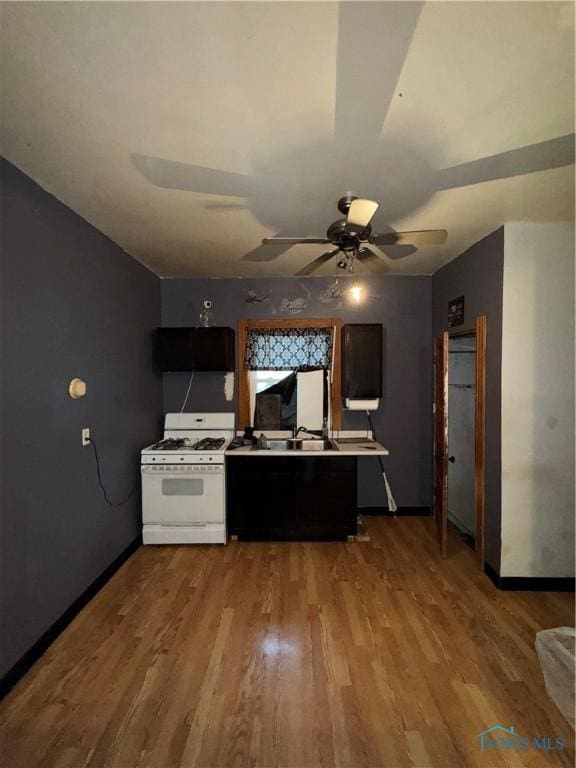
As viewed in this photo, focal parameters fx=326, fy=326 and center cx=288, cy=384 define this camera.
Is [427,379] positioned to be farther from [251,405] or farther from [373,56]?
[373,56]

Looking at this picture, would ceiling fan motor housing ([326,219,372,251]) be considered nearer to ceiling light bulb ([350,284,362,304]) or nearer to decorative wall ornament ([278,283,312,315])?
ceiling light bulb ([350,284,362,304])

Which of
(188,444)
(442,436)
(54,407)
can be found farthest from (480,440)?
(54,407)

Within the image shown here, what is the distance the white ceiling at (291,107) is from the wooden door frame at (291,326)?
150 centimetres

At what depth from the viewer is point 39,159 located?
168cm

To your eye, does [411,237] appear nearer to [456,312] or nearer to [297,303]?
[456,312]

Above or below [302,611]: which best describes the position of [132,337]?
above

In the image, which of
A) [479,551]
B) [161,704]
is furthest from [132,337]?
[479,551]

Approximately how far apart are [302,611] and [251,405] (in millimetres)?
2074

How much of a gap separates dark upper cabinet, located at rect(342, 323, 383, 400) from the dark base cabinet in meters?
0.75

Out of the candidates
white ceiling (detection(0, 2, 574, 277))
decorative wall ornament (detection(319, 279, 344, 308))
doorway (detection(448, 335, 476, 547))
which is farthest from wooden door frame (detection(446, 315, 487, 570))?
decorative wall ornament (detection(319, 279, 344, 308))

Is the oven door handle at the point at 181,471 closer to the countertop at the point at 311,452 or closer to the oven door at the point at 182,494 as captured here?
the oven door at the point at 182,494

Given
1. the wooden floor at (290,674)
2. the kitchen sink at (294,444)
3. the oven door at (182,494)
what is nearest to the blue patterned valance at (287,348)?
the kitchen sink at (294,444)

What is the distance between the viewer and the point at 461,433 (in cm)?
354

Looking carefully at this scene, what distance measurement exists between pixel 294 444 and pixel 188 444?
3.64ft
